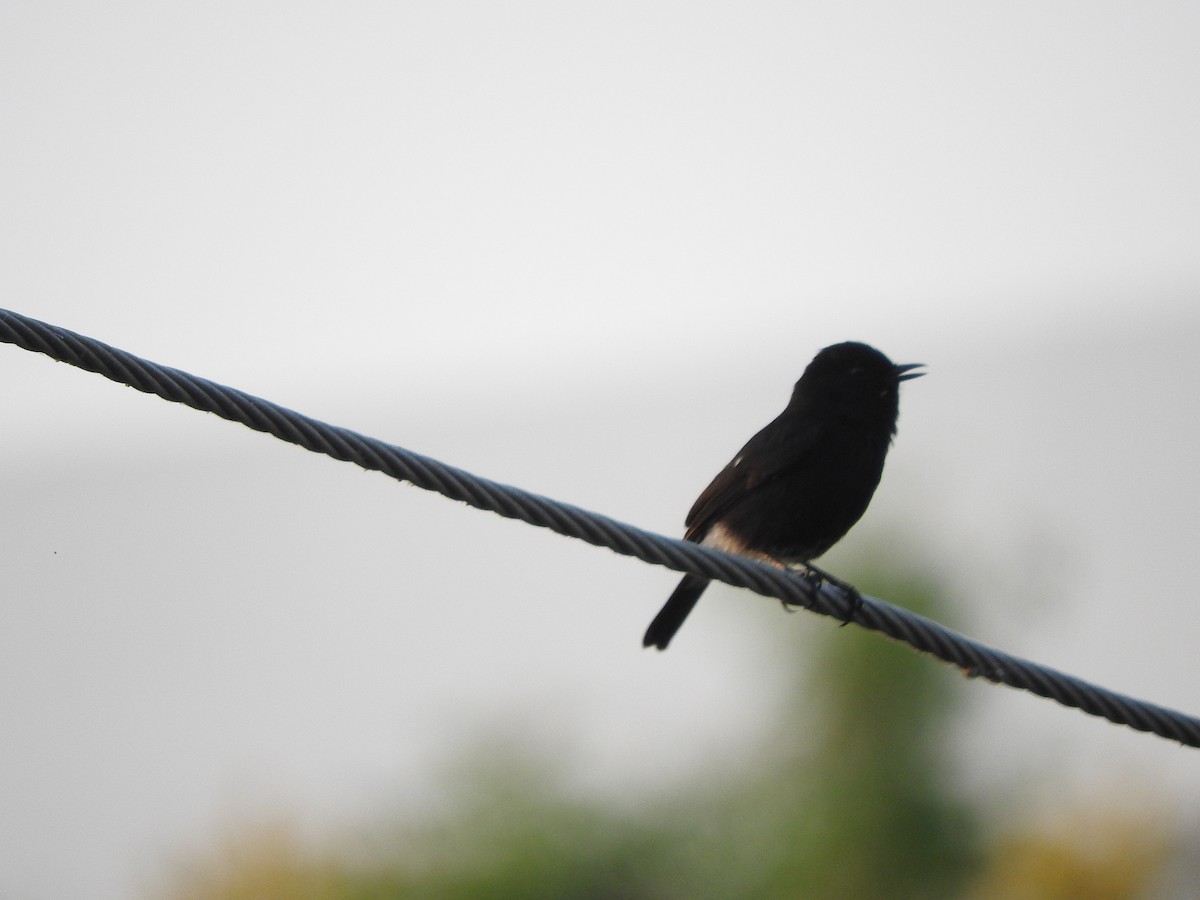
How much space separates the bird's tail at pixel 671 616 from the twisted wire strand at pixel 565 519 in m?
1.81

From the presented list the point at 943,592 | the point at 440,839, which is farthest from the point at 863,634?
the point at 440,839

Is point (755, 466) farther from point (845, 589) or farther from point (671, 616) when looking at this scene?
point (845, 589)

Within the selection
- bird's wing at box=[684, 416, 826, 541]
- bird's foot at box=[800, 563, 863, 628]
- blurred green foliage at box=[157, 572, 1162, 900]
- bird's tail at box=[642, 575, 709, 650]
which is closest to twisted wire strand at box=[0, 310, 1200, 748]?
bird's foot at box=[800, 563, 863, 628]

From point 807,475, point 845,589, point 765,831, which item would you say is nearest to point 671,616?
point 807,475

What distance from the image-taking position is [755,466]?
5.58 meters

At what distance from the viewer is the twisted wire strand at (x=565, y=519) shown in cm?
264

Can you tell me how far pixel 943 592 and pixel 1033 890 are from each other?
266 inches

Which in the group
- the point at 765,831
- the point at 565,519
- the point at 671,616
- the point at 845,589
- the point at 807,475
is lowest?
the point at 765,831

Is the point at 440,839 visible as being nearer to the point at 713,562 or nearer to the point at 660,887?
the point at 660,887

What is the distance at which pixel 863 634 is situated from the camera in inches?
870

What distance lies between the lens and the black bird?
539cm

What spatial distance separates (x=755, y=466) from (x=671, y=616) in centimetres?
85

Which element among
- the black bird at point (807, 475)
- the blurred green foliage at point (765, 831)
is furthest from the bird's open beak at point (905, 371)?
the blurred green foliage at point (765, 831)

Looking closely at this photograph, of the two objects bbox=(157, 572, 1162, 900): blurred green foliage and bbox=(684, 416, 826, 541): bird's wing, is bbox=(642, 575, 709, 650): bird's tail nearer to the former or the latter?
bbox=(684, 416, 826, 541): bird's wing
